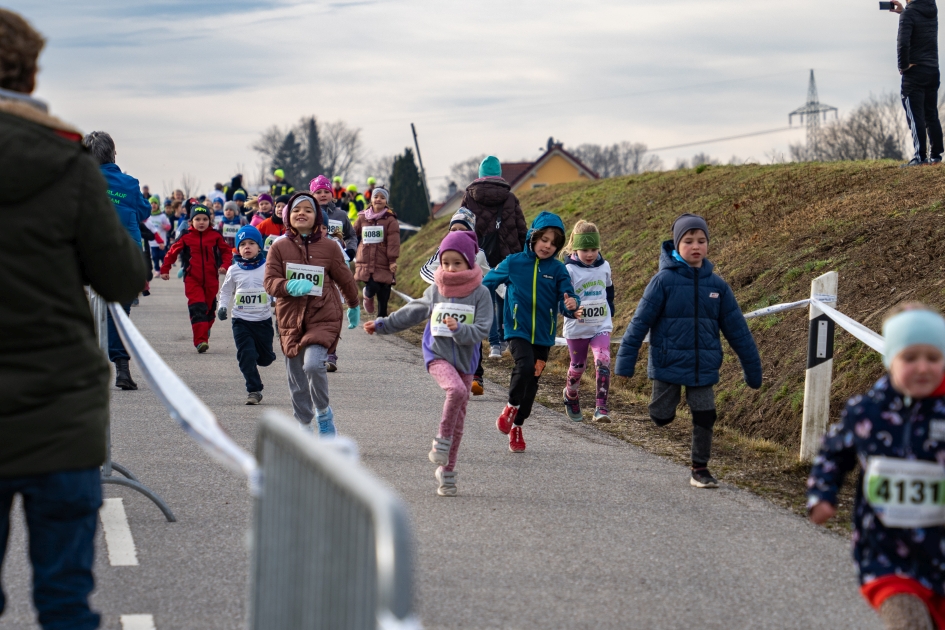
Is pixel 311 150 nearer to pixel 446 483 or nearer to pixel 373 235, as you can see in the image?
pixel 373 235

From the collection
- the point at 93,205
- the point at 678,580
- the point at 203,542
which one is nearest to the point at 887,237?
the point at 678,580

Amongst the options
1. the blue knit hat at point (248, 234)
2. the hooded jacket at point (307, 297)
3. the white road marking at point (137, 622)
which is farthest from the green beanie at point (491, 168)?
the white road marking at point (137, 622)

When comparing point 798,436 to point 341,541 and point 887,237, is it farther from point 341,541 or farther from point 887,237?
point 341,541

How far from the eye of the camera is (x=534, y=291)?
348 inches

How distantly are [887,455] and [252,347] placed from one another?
26.7ft

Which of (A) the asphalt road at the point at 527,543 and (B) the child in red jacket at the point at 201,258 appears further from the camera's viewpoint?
(B) the child in red jacket at the point at 201,258

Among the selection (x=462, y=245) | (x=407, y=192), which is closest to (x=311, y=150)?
(x=407, y=192)

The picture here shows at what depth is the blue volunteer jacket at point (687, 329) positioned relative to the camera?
7.49m

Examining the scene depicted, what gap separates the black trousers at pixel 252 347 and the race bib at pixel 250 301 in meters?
0.12

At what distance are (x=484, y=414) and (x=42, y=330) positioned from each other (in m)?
7.51

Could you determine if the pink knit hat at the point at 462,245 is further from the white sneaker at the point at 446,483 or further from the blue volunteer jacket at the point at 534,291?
the white sneaker at the point at 446,483

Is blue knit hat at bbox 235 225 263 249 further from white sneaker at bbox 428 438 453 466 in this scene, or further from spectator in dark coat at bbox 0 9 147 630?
spectator in dark coat at bbox 0 9 147 630

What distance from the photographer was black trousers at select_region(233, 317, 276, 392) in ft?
35.2

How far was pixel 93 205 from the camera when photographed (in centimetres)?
325
